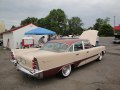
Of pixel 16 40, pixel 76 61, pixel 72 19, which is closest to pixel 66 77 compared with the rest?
pixel 76 61

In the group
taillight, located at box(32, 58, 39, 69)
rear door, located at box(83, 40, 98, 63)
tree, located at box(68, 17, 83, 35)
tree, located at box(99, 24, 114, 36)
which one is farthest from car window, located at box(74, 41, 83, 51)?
tree, located at box(68, 17, 83, 35)

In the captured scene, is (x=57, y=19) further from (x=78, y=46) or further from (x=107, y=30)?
(x=78, y=46)

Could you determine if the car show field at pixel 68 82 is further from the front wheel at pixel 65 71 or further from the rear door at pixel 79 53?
the rear door at pixel 79 53

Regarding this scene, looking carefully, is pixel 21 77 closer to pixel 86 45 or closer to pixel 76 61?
pixel 76 61

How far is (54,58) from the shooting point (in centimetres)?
459

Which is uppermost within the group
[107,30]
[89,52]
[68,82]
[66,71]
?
[107,30]

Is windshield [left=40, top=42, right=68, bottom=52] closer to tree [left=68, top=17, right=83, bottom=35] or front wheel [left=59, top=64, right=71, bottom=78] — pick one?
front wheel [left=59, top=64, right=71, bottom=78]

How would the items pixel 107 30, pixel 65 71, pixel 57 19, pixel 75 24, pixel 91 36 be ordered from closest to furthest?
1. pixel 65 71
2. pixel 91 36
3. pixel 107 30
4. pixel 57 19
5. pixel 75 24

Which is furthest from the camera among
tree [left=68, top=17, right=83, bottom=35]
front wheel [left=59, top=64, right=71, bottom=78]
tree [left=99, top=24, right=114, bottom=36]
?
tree [left=68, top=17, right=83, bottom=35]

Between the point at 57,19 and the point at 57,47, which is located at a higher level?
the point at 57,19

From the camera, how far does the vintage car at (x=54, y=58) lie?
4235 mm

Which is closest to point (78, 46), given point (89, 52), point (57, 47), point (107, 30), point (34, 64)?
point (89, 52)

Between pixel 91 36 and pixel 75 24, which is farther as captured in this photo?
pixel 75 24

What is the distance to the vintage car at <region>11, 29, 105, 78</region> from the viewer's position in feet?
13.9
